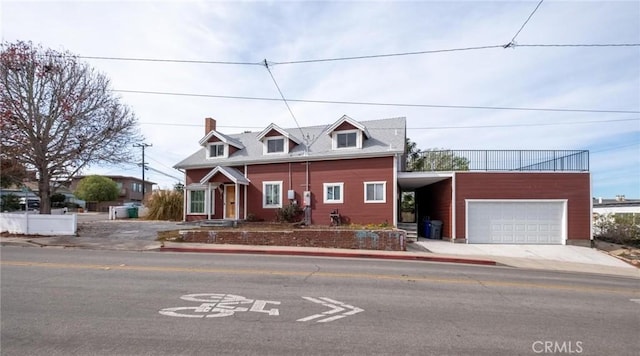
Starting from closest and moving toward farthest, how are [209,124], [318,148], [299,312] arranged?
[299,312]
[318,148]
[209,124]

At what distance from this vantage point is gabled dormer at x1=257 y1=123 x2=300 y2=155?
933 inches

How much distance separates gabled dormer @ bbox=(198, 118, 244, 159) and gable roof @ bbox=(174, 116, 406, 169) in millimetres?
375

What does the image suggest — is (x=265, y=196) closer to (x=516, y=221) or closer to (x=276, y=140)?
(x=276, y=140)

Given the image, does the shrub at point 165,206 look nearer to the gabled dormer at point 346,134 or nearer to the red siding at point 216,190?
the red siding at point 216,190

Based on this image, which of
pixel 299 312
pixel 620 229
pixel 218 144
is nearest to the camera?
pixel 299 312

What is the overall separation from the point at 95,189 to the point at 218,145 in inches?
1289

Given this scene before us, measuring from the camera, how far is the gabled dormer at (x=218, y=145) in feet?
83.3

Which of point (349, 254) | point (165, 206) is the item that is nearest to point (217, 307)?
point (349, 254)

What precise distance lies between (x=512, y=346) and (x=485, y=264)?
9.65 m

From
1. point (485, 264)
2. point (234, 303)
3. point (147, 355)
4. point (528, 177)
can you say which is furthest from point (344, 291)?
point (528, 177)

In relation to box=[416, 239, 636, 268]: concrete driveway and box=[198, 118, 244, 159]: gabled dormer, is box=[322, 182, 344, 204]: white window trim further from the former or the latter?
box=[198, 118, 244, 159]: gabled dormer

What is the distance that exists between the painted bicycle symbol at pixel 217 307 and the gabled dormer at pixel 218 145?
64.0 ft

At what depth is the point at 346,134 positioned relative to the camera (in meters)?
22.4

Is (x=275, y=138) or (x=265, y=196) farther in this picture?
(x=275, y=138)
